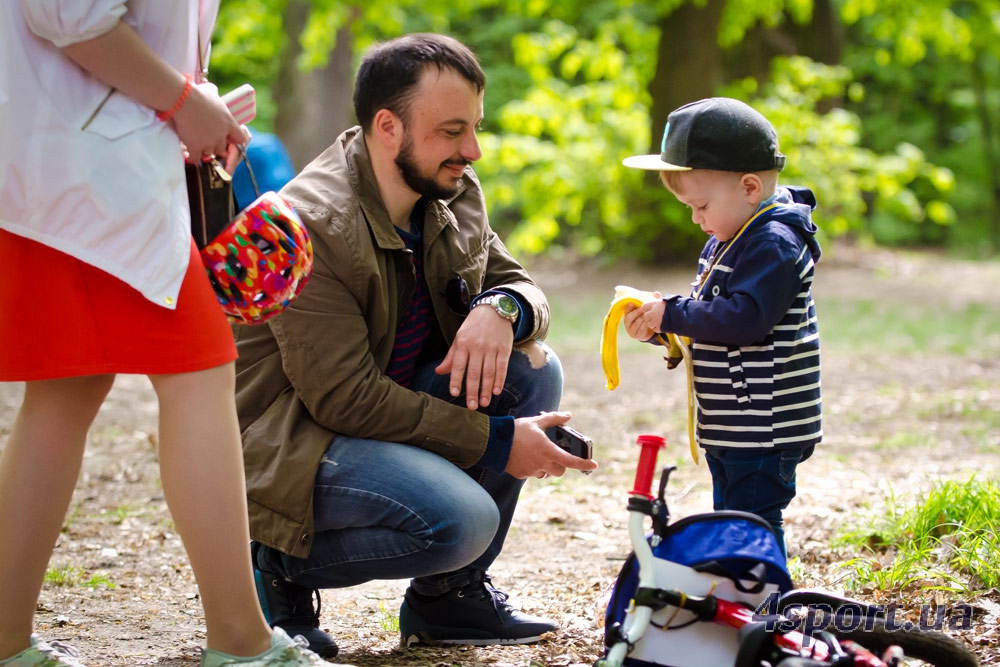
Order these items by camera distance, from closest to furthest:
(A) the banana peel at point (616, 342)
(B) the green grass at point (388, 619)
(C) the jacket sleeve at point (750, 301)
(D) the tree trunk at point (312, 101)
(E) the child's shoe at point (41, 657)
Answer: (E) the child's shoe at point (41, 657)
(C) the jacket sleeve at point (750, 301)
(A) the banana peel at point (616, 342)
(B) the green grass at point (388, 619)
(D) the tree trunk at point (312, 101)

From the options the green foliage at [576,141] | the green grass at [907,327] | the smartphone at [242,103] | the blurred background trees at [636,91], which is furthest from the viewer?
the green foliage at [576,141]

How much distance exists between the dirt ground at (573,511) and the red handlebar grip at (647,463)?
563 millimetres

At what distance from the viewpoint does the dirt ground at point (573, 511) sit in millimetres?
2680

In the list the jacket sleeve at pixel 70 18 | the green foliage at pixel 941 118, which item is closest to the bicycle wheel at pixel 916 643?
the jacket sleeve at pixel 70 18

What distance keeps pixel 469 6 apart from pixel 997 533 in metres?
11.8

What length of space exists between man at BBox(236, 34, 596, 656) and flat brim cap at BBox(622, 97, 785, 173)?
512 millimetres

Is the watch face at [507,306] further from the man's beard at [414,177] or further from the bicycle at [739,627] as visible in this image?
the bicycle at [739,627]

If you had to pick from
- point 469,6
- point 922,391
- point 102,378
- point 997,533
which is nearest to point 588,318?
point 922,391

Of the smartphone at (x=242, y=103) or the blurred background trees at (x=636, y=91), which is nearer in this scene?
the smartphone at (x=242, y=103)

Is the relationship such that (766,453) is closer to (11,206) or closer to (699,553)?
(699,553)

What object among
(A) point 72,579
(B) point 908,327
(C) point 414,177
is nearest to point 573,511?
(A) point 72,579

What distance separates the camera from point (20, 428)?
6.77 feet

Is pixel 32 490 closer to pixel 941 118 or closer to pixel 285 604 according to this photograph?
pixel 285 604

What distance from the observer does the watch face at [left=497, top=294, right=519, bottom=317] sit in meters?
2.64
